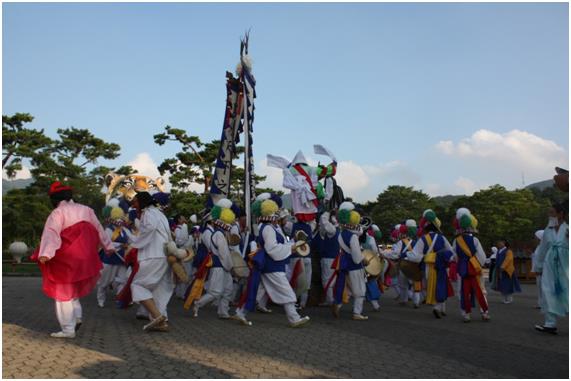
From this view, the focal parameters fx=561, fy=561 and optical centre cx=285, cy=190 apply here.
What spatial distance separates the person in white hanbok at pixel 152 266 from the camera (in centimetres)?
712

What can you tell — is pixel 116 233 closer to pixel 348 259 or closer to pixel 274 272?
pixel 274 272

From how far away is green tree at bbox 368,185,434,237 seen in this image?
199ft

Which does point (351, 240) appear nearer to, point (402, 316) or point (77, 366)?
point (402, 316)

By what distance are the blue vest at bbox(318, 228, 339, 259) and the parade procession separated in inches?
0.8

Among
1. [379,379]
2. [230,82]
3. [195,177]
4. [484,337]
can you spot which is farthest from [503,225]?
[379,379]

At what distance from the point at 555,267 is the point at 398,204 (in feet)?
183

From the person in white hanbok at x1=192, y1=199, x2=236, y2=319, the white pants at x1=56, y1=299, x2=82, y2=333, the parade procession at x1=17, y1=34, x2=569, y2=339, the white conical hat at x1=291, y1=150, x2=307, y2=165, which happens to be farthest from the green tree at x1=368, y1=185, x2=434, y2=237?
the white pants at x1=56, y1=299, x2=82, y2=333

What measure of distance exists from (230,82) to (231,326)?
6.87 meters

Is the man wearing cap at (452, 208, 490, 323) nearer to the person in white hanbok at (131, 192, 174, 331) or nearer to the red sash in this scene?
the person in white hanbok at (131, 192, 174, 331)

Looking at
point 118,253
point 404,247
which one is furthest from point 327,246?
point 118,253

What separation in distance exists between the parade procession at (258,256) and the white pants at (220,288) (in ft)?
0.06

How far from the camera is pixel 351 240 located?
919 cm

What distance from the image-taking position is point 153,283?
718 centimetres

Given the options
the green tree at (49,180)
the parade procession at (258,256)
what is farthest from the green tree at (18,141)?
the parade procession at (258,256)
